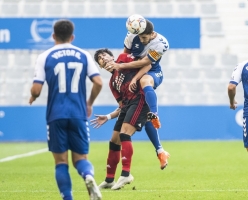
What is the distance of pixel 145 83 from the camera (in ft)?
31.2

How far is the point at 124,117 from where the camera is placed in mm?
9609

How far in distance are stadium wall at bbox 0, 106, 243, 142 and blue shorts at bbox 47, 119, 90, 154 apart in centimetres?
1486

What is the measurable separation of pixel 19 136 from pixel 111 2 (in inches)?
215

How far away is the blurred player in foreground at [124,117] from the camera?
923 centimetres

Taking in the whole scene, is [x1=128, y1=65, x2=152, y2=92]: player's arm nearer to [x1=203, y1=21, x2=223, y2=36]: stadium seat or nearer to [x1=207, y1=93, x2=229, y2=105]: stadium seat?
[x1=207, y1=93, x2=229, y2=105]: stadium seat

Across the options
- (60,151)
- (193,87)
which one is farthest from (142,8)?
(60,151)

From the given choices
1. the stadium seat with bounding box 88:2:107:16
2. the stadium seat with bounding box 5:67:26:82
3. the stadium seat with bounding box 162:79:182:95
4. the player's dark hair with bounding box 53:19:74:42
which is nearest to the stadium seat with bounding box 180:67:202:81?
the stadium seat with bounding box 162:79:182:95

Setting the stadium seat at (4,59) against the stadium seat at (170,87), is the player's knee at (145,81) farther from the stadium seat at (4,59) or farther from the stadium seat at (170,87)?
the stadium seat at (4,59)

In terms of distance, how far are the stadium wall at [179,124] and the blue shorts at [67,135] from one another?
48.7ft

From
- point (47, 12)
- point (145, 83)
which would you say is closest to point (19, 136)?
point (47, 12)

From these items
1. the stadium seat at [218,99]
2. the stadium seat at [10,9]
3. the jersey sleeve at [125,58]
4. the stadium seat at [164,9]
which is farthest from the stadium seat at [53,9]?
the jersey sleeve at [125,58]

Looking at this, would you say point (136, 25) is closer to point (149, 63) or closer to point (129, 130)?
point (149, 63)

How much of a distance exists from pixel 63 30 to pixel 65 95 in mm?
598

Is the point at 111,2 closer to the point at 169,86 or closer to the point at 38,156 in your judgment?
the point at 169,86
